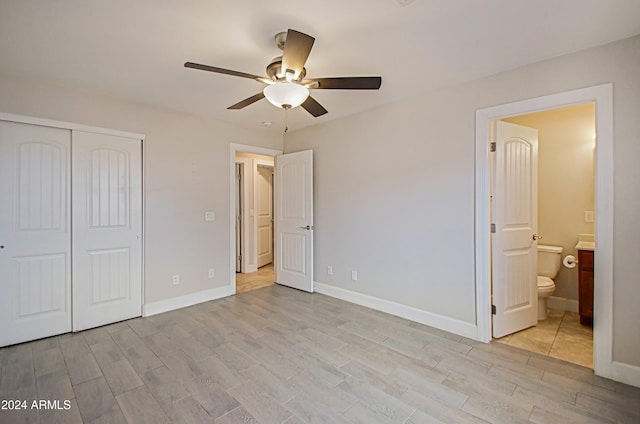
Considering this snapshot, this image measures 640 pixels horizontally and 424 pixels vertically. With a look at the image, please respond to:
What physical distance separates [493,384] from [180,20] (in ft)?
10.7

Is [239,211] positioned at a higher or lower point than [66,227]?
higher

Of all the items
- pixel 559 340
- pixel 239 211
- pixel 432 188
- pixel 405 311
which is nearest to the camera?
pixel 559 340

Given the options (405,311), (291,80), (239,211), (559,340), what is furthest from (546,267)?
(239,211)

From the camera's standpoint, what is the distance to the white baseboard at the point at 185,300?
3.35m

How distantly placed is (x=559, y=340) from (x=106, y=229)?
470cm

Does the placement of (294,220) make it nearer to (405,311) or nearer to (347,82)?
(405,311)

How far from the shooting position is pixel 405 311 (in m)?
3.23

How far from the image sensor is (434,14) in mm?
1767

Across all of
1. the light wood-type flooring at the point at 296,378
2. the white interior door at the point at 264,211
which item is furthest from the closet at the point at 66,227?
the white interior door at the point at 264,211

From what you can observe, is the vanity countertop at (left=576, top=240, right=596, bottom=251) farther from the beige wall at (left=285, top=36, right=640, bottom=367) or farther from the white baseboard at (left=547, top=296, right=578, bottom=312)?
the beige wall at (left=285, top=36, right=640, bottom=367)

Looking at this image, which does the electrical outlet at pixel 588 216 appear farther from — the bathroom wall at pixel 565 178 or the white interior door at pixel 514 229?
the white interior door at pixel 514 229

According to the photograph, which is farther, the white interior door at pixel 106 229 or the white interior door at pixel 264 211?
the white interior door at pixel 264 211

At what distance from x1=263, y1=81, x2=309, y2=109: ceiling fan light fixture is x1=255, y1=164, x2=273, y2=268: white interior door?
3.79m

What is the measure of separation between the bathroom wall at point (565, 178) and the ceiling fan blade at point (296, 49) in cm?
276
